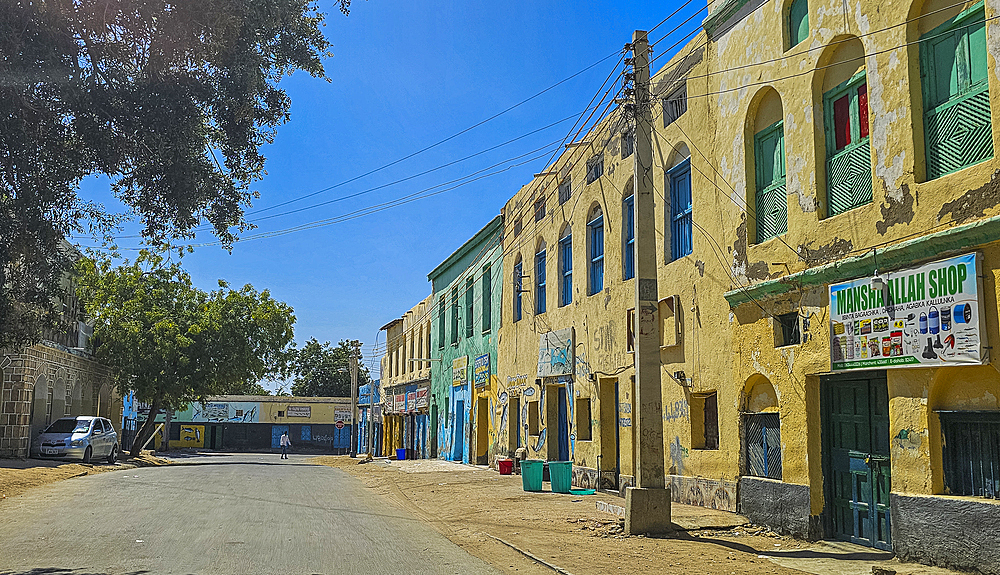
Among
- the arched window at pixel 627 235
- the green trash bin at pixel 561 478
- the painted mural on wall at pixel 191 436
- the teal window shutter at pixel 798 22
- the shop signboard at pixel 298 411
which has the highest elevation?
the teal window shutter at pixel 798 22

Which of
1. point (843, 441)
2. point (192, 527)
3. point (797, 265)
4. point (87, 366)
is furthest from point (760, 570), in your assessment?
point (87, 366)

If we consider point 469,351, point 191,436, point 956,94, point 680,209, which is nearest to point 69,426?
point 469,351

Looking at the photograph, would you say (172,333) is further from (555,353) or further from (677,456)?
(677,456)

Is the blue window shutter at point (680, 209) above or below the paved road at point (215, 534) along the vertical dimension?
above

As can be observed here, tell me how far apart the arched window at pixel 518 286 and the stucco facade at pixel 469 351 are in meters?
1.46

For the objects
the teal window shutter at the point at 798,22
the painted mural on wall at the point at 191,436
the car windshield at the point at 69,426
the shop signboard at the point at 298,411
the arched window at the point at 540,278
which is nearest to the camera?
the teal window shutter at the point at 798,22

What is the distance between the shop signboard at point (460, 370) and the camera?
1319 inches

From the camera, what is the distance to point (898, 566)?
Answer: 9445 millimetres

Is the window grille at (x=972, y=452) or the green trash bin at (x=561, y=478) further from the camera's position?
the green trash bin at (x=561, y=478)

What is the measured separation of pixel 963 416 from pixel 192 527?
403 inches

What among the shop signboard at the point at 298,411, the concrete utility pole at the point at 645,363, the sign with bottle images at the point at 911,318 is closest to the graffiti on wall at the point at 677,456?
the concrete utility pole at the point at 645,363

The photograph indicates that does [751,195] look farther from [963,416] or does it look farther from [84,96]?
[84,96]

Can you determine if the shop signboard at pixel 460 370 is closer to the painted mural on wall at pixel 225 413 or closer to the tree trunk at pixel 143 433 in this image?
the tree trunk at pixel 143 433

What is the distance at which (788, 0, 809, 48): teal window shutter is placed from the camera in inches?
484
